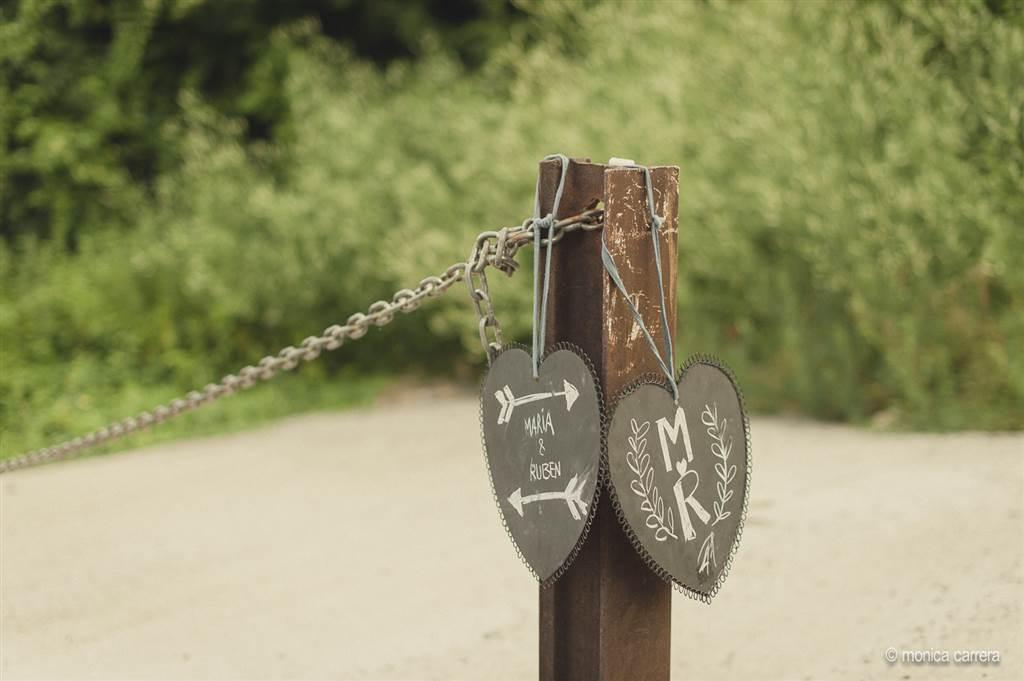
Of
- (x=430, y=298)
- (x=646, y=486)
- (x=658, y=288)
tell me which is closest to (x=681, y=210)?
(x=430, y=298)

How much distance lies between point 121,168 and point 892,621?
8715mm

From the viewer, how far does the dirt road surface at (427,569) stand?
3.05 metres

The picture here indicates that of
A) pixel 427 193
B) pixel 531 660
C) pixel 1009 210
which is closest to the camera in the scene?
pixel 531 660

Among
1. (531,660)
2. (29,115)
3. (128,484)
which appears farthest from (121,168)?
(531,660)

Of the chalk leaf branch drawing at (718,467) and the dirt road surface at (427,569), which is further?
the dirt road surface at (427,569)

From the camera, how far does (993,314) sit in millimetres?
5688

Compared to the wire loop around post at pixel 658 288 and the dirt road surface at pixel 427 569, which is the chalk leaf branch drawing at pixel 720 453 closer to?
the wire loop around post at pixel 658 288

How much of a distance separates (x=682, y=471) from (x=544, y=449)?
255 millimetres

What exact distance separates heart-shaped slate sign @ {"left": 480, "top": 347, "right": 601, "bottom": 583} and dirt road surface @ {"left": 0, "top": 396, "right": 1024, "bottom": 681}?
980 millimetres

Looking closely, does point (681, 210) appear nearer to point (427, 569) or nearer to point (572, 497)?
point (427, 569)

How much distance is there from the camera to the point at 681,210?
641 centimetres

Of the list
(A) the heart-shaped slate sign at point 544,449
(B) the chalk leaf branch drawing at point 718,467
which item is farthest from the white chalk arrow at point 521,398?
(B) the chalk leaf branch drawing at point 718,467

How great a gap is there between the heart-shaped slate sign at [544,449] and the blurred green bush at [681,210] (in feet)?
12.2

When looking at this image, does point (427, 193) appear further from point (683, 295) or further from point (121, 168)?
point (121, 168)
